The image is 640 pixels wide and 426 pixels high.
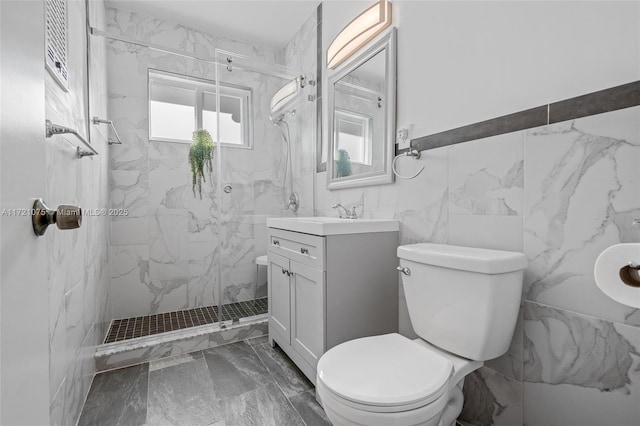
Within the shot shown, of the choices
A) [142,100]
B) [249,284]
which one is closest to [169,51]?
[142,100]

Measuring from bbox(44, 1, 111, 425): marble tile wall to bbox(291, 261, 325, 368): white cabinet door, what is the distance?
101 cm

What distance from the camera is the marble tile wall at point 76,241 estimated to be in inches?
43.0

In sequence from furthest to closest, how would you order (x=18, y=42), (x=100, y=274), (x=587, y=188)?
(x=100, y=274) → (x=587, y=188) → (x=18, y=42)

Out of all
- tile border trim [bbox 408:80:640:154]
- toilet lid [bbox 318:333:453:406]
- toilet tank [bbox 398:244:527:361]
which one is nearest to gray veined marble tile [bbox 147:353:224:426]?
toilet lid [bbox 318:333:453:406]

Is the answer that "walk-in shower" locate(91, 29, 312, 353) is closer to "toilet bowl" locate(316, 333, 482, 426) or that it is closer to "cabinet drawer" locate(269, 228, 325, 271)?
"cabinet drawer" locate(269, 228, 325, 271)

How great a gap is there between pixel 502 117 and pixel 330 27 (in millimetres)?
1674

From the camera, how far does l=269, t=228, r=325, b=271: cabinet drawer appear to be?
1.49m

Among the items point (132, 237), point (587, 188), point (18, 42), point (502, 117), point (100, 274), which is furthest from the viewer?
point (132, 237)

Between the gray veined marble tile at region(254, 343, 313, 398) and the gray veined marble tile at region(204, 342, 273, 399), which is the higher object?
the gray veined marble tile at region(254, 343, 313, 398)

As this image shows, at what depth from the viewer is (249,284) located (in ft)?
7.80

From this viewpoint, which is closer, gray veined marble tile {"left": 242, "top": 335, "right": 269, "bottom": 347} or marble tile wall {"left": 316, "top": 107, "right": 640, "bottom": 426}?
marble tile wall {"left": 316, "top": 107, "right": 640, "bottom": 426}

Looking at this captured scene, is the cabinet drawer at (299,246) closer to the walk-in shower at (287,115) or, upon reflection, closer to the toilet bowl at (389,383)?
the toilet bowl at (389,383)

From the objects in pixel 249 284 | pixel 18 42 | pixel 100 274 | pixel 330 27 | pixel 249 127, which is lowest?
pixel 249 284

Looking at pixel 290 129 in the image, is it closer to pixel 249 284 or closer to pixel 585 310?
pixel 249 284
